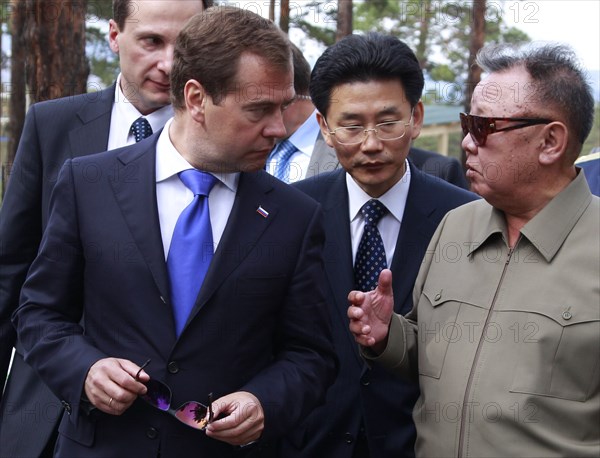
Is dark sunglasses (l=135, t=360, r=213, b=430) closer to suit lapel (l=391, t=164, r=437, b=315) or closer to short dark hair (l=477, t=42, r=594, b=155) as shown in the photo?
suit lapel (l=391, t=164, r=437, b=315)

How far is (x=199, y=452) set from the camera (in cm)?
274

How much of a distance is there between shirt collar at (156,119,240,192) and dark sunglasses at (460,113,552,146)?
2.50 feet

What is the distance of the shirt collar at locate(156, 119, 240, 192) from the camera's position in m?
2.86

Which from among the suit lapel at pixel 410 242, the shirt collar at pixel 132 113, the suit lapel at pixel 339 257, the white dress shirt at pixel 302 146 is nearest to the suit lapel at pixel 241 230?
the suit lapel at pixel 339 257

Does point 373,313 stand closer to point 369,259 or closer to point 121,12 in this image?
Result: point 369,259

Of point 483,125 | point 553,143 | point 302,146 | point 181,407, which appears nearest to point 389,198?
point 483,125

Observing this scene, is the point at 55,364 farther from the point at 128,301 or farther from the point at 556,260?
the point at 556,260

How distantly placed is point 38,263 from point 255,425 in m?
0.82

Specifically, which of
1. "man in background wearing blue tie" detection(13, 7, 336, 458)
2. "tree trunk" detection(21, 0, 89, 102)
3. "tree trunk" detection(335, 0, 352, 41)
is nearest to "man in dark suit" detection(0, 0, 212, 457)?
"man in background wearing blue tie" detection(13, 7, 336, 458)

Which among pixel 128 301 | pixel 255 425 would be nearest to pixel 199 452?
pixel 255 425

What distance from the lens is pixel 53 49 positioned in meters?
7.67

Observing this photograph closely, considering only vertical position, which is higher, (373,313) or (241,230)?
(241,230)

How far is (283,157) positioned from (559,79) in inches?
99.3

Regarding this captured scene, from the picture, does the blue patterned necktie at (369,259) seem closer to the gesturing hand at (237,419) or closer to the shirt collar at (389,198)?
the shirt collar at (389,198)
